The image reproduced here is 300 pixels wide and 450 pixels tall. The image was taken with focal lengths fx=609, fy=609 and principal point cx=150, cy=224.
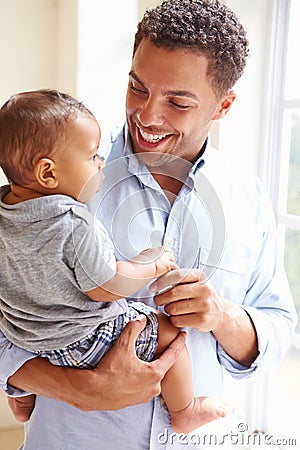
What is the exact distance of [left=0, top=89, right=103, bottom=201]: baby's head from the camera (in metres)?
1.00

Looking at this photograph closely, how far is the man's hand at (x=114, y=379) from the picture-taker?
42.7 inches

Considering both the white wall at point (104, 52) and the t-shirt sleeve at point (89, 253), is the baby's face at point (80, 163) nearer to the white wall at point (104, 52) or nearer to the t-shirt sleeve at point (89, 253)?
the t-shirt sleeve at point (89, 253)

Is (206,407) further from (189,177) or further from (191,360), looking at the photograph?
(189,177)

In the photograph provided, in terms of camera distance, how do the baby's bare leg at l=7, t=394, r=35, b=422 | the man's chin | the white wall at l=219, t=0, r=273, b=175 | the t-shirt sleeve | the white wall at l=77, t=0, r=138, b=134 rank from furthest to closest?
1. the white wall at l=77, t=0, r=138, b=134
2. the white wall at l=219, t=0, r=273, b=175
3. the baby's bare leg at l=7, t=394, r=35, b=422
4. the man's chin
5. the t-shirt sleeve

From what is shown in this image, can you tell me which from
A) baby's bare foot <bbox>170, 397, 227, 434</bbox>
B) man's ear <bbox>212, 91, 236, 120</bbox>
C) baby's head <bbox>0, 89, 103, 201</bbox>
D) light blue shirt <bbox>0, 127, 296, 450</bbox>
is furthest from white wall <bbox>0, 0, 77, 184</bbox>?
baby's bare foot <bbox>170, 397, 227, 434</bbox>

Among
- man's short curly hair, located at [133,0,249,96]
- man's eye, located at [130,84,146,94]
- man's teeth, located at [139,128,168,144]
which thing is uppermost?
man's short curly hair, located at [133,0,249,96]

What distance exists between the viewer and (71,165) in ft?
3.34

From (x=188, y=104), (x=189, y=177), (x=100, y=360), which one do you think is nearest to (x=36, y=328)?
(x=100, y=360)

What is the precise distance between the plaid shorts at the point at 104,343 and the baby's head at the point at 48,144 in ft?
0.79

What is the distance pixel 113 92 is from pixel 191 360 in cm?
165

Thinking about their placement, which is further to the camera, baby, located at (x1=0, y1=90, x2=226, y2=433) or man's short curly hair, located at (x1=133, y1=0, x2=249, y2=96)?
man's short curly hair, located at (x1=133, y1=0, x2=249, y2=96)

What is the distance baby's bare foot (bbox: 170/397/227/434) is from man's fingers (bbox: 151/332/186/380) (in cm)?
11

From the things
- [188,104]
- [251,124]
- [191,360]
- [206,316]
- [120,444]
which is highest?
[188,104]

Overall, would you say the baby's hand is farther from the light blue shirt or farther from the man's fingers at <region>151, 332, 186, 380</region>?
the man's fingers at <region>151, 332, 186, 380</region>
